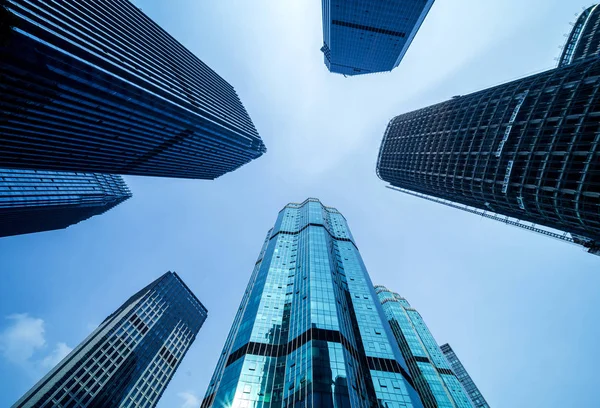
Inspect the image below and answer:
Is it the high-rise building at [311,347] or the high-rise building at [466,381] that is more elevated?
the high-rise building at [311,347]

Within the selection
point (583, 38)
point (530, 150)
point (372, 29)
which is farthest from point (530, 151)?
point (583, 38)

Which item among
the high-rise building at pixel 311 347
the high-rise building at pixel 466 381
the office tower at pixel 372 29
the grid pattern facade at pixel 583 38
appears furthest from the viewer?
the high-rise building at pixel 466 381

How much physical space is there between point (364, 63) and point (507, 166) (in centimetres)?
9850

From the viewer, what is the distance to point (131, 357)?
114 metres

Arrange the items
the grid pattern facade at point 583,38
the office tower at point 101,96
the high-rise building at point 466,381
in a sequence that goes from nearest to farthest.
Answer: the office tower at point 101,96 < the grid pattern facade at point 583,38 < the high-rise building at point 466,381

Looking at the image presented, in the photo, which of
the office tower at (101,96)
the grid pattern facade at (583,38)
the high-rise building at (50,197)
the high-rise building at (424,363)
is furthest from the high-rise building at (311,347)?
the grid pattern facade at (583,38)

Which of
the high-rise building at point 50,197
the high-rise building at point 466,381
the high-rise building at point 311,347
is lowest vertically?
the high-rise building at point 466,381

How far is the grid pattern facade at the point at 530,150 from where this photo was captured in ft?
142

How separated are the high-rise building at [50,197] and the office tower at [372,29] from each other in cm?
12490

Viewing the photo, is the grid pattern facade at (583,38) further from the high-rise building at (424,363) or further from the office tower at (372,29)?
the high-rise building at (424,363)

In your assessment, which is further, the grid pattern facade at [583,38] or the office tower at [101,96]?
the grid pattern facade at [583,38]

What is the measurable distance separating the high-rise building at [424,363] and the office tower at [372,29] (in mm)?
114970

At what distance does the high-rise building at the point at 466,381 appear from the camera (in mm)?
156000

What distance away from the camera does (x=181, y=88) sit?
224 feet
